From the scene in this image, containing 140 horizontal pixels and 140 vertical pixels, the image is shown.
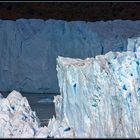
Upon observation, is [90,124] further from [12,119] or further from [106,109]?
[12,119]

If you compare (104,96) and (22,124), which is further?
(104,96)

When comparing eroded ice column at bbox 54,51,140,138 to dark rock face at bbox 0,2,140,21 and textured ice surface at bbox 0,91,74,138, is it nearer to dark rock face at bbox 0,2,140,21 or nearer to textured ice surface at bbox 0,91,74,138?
textured ice surface at bbox 0,91,74,138

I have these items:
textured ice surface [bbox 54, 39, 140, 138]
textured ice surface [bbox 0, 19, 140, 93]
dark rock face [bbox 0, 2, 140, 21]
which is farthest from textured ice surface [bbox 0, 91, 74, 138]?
dark rock face [bbox 0, 2, 140, 21]

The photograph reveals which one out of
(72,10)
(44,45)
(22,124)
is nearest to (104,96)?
(22,124)

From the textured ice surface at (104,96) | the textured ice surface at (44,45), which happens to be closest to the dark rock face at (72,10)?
the textured ice surface at (44,45)

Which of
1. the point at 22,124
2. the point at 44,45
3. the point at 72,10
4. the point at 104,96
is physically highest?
the point at 72,10

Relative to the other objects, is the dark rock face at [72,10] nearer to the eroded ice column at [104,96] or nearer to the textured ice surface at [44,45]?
the textured ice surface at [44,45]

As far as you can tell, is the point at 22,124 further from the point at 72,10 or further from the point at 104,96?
the point at 72,10
